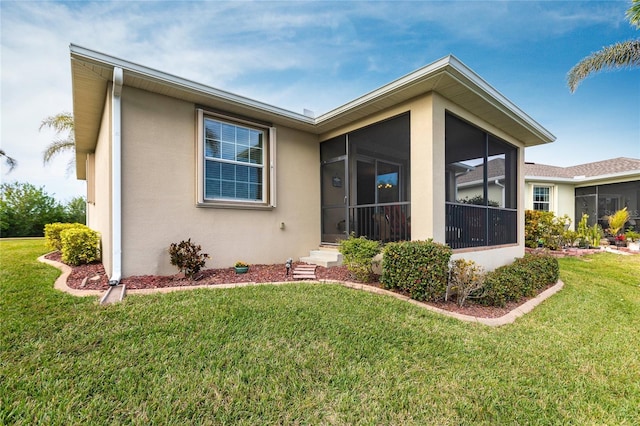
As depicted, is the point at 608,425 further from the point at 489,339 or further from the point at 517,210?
the point at 517,210

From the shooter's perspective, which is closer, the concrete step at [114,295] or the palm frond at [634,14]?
the concrete step at [114,295]

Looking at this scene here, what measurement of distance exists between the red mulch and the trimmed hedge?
162 mm

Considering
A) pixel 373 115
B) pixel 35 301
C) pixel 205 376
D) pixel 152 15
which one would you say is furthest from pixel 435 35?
pixel 35 301

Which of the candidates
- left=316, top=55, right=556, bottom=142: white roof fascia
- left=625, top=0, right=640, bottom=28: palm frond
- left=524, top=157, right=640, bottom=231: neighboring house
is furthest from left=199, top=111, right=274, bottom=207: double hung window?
left=524, top=157, right=640, bottom=231: neighboring house

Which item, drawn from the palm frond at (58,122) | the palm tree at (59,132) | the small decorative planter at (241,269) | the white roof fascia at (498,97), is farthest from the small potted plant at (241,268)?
the palm frond at (58,122)

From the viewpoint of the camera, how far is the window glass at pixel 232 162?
5867 millimetres

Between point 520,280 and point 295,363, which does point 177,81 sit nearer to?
point 295,363

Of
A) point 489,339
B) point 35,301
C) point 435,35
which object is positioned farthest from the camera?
point 435,35

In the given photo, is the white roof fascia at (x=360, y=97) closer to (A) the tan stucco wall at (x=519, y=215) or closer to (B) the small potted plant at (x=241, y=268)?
(A) the tan stucco wall at (x=519, y=215)

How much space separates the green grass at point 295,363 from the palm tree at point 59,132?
14.9 metres

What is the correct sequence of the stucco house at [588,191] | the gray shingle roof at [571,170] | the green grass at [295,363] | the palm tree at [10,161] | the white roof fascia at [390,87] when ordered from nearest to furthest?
the green grass at [295,363] → the white roof fascia at [390,87] → the gray shingle roof at [571,170] → the stucco house at [588,191] → the palm tree at [10,161]

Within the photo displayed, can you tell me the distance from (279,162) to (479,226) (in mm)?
4833

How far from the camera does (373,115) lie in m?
6.17

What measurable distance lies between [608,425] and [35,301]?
5930 millimetres
